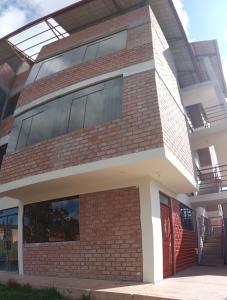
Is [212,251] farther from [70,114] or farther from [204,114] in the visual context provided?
[70,114]

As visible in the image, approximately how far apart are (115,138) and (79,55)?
4430 mm

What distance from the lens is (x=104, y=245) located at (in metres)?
8.24

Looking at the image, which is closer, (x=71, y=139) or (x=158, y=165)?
(x=158, y=165)

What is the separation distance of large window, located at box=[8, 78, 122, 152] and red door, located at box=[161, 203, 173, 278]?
125 inches

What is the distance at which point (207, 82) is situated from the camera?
14867 mm

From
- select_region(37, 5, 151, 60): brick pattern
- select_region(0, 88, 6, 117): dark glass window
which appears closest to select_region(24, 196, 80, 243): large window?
select_region(37, 5, 151, 60): brick pattern

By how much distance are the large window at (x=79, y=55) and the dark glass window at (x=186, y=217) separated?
6016 millimetres

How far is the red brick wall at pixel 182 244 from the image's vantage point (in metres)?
10.0

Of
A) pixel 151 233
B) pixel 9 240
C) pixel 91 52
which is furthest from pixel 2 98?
pixel 151 233

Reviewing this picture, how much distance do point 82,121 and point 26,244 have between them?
4384 millimetres

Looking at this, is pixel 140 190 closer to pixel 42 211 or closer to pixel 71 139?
pixel 71 139

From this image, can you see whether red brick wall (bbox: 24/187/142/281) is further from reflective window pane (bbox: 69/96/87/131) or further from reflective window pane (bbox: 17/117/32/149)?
reflective window pane (bbox: 17/117/32/149)

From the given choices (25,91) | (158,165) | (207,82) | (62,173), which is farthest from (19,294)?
(207,82)

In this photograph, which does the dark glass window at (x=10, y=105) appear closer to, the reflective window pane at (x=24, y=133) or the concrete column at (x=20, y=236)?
the reflective window pane at (x=24, y=133)
